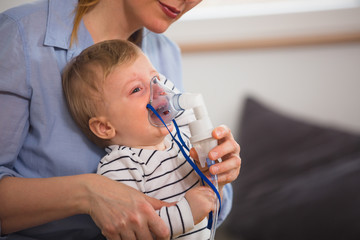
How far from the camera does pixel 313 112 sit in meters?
2.44

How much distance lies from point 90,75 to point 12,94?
0.65ft

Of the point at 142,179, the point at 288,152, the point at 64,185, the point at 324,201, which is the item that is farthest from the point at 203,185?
the point at 288,152

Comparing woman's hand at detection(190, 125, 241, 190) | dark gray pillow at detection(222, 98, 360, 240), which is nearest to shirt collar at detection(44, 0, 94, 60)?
woman's hand at detection(190, 125, 241, 190)

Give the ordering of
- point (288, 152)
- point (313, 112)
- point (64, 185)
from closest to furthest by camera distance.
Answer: point (64, 185), point (288, 152), point (313, 112)

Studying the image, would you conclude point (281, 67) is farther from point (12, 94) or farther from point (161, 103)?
point (12, 94)

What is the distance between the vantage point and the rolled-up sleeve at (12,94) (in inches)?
36.3

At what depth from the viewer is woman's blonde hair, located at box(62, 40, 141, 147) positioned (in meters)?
0.96

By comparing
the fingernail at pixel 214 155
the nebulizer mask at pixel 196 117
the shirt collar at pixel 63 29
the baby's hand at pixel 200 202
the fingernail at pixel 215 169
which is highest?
the shirt collar at pixel 63 29

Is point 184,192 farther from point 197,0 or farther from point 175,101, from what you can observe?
point 197,0

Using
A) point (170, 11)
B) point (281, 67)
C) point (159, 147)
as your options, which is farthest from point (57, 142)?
point (281, 67)

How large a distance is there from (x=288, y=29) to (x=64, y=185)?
184 cm

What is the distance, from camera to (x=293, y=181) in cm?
192

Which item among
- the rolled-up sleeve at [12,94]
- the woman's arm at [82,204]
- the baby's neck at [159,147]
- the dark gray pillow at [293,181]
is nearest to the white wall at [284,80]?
the dark gray pillow at [293,181]

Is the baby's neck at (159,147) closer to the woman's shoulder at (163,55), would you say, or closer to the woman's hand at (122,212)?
the woman's hand at (122,212)
